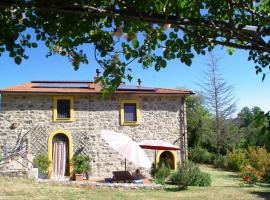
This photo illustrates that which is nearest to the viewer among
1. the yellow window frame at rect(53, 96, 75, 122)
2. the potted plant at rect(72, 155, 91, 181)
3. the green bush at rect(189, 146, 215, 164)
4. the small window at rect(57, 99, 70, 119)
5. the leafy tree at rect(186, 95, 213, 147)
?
the potted plant at rect(72, 155, 91, 181)

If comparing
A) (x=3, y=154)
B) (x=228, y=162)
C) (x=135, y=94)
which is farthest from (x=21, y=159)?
(x=228, y=162)

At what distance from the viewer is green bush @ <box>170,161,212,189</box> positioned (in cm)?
1500

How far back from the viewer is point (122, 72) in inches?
192

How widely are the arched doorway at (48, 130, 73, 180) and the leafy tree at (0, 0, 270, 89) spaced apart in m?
15.6

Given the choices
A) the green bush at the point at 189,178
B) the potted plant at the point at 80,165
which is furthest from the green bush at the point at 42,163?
the green bush at the point at 189,178

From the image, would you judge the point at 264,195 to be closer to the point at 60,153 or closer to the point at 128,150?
the point at 128,150

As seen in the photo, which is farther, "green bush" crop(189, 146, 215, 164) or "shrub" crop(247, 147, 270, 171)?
"green bush" crop(189, 146, 215, 164)

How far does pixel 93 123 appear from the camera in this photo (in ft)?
67.4

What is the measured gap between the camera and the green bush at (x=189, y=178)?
15.0m

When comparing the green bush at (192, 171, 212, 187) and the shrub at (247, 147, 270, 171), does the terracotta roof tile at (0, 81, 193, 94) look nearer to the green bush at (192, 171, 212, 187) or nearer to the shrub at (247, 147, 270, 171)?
the shrub at (247, 147, 270, 171)

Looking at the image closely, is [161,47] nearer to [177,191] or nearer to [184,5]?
[184,5]

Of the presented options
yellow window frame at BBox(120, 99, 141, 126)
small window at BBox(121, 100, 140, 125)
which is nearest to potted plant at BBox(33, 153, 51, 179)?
yellow window frame at BBox(120, 99, 141, 126)

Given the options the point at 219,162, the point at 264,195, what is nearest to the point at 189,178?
the point at 264,195

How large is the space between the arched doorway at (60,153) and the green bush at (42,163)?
0.57 m
